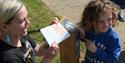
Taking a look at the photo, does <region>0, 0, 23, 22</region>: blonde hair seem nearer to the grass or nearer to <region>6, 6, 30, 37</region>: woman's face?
<region>6, 6, 30, 37</region>: woman's face

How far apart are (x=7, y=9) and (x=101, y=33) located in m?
1.12

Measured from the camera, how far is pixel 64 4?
7203mm

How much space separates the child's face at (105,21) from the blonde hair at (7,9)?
3.02 feet

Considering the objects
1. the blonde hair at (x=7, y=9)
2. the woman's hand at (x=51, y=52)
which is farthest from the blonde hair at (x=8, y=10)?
the woman's hand at (x=51, y=52)

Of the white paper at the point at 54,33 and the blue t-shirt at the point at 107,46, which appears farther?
the blue t-shirt at the point at 107,46

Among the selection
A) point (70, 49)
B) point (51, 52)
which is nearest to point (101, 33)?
point (70, 49)

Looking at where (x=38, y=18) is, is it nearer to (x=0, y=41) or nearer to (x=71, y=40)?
(x=71, y=40)

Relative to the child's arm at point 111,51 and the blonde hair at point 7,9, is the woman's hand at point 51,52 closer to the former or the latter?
the blonde hair at point 7,9

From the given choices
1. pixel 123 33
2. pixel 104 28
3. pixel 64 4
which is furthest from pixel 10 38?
pixel 64 4

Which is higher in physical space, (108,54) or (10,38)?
(10,38)

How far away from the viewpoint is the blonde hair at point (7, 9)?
2740 millimetres

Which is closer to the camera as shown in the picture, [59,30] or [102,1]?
[59,30]

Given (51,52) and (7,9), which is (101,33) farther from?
(7,9)

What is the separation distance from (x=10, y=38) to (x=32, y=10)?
4.21 m
